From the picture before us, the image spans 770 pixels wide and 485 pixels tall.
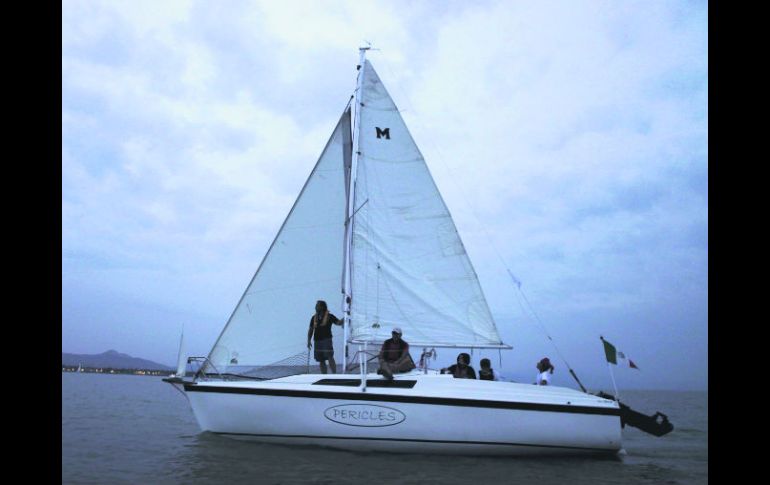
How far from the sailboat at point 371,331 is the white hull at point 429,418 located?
2 cm

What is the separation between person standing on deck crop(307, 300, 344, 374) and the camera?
12438mm

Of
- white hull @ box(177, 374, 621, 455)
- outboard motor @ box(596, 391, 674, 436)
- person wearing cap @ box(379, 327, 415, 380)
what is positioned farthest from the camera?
person wearing cap @ box(379, 327, 415, 380)

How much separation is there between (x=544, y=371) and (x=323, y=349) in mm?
4707

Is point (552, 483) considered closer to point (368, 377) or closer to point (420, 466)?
point (420, 466)

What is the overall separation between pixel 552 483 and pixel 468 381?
102 inches

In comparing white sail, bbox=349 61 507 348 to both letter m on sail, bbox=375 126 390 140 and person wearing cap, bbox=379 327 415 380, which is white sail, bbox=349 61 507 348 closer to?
letter m on sail, bbox=375 126 390 140

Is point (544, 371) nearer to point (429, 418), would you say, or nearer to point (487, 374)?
point (487, 374)

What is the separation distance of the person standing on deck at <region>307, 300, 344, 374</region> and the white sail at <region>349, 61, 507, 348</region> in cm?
Result: 55

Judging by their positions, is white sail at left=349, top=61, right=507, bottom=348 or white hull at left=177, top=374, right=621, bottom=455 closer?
white hull at left=177, top=374, right=621, bottom=455

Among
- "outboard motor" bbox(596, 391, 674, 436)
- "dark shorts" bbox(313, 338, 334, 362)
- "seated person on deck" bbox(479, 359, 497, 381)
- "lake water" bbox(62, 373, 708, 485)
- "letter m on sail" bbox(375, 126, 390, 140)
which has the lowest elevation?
"lake water" bbox(62, 373, 708, 485)

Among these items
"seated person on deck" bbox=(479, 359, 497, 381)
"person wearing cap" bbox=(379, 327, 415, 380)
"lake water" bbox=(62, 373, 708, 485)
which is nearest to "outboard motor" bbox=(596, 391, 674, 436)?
"lake water" bbox=(62, 373, 708, 485)

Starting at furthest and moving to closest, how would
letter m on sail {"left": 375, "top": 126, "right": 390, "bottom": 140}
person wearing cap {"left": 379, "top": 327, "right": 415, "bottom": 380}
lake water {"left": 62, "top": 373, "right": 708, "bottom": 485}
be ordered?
letter m on sail {"left": 375, "top": 126, "right": 390, "bottom": 140}, person wearing cap {"left": 379, "top": 327, "right": 415, "bottom": 380}, lake water {"left": 62, "top": 373, "right": 708, "bottom": 485}

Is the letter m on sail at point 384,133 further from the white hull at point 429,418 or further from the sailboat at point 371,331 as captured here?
the white hull at point 429,418

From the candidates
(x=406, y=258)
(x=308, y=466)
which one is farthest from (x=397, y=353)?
(x=308, y=466)
